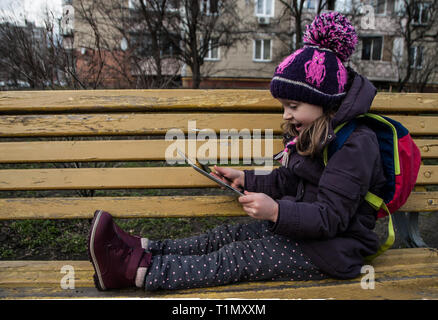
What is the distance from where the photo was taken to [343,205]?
1378 mm

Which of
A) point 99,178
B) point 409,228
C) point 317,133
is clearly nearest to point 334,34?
point 317,133

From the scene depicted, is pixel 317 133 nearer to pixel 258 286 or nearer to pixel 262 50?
pixel 258 286

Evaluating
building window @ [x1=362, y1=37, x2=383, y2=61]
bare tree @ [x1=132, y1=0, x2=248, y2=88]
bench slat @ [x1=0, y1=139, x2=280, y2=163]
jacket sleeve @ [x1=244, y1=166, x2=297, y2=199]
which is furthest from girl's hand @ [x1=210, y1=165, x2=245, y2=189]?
building window @ [x1=362, y1=37, x2=383, y2=61]

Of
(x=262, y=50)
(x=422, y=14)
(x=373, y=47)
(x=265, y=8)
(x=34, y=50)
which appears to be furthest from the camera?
(x=373, y=47)

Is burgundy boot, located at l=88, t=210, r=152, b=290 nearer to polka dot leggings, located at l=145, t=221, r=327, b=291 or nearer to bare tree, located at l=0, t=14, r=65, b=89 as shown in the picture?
polka dot leggings, located at l=145, t=221, r=327, b=291

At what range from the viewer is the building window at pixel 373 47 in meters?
22.2

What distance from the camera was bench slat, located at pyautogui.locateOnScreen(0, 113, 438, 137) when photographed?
5.96 ft

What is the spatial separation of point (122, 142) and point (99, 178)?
249mm

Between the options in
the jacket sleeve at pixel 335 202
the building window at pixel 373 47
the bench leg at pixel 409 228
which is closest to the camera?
the jacket sleeve at pixel 335 202

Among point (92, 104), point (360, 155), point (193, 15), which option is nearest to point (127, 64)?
point (92, 104)

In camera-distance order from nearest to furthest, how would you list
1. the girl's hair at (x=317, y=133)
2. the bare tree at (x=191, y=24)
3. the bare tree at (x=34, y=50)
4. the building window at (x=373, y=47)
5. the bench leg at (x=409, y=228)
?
1. the girl's hair at (x=317, y=133)
2. the bench leg at (x=409, y=228)
3. the bare tree at (x=34, y=50)
4. the bare tree at (x=191, y=24)
5. the building window at (x=373, y=47)

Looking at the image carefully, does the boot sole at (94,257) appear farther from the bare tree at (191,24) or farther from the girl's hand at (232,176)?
the bare tree at (191,24)

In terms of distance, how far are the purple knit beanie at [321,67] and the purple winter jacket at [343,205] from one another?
89mm

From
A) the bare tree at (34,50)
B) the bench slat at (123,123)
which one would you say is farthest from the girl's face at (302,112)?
the bare tree at (34,50)
